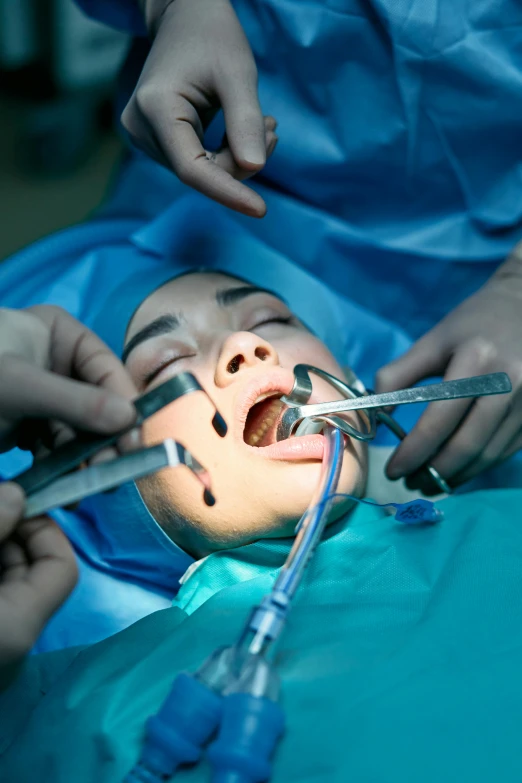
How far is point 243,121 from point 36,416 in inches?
24.0

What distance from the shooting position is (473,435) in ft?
4.18

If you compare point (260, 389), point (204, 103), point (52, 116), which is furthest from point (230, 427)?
point (52, 116)

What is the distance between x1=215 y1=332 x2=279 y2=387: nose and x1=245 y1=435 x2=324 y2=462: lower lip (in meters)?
0.12

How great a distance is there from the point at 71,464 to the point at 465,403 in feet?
2.31

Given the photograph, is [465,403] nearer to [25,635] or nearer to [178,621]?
[178,621]

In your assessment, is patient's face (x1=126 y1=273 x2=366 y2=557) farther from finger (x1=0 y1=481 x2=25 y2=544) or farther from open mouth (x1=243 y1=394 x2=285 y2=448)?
finger (x1=0 y1=481 x2=25 y2=544)

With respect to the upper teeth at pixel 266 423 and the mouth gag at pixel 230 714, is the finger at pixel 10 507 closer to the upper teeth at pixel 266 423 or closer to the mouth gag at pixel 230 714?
the mouth gag at pixel 230 714

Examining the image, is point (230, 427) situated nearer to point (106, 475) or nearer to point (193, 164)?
point (106, 475)

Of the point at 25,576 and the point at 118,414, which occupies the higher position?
the point at 118,414

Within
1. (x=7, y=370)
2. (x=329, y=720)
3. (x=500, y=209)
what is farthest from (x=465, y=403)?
(x=7, y=370)

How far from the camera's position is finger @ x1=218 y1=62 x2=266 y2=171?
1.20 meters

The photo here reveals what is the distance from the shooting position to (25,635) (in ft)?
2.86

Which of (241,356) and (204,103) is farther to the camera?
(204,103)

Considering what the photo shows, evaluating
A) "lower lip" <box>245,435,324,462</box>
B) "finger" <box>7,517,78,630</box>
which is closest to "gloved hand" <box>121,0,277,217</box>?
"lower lip" <box>245,435,324,462</box>
